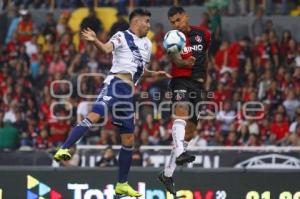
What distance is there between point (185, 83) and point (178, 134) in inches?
31.8

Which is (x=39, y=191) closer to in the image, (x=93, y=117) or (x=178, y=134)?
(x=93, y=117)

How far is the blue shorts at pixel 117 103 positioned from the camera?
18578mm

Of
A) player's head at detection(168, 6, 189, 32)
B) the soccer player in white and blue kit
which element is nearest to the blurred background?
the soccer player in white and blue kit

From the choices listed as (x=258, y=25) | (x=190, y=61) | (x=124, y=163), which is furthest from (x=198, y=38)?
(x=258, y=25)

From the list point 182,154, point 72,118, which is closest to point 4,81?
point 72,118

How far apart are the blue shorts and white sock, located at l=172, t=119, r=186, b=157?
0.75 metres

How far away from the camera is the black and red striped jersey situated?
62.4 feet

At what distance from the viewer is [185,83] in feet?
62.8

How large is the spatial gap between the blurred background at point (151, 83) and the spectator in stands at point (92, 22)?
0.03m

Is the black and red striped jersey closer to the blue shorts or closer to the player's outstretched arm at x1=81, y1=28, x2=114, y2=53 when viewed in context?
the blue shorts

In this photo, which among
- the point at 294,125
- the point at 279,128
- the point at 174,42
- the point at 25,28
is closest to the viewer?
the point at 174,42

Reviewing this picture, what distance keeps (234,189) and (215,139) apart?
5570 mm

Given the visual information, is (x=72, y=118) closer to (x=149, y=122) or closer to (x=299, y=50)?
(x=149, y=122)

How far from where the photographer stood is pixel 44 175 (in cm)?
2055
